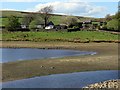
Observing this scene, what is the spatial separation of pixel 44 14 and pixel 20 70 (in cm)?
12614

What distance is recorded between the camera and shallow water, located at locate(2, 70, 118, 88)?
33.9m

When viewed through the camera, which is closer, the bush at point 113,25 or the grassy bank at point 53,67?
the grassy bank at point 53,67

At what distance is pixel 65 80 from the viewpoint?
3644 cm

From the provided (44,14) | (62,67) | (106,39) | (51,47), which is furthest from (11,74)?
(44,14)

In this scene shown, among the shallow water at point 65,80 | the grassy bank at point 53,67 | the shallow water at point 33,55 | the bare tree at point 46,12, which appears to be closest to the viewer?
the shallow water at point 65,80

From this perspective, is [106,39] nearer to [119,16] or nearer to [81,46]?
[81,46]

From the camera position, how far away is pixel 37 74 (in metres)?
40.2

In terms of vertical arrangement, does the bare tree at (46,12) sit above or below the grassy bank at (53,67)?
above

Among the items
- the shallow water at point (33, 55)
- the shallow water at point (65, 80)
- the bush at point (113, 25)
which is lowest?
the shallow water at point (65, 80)

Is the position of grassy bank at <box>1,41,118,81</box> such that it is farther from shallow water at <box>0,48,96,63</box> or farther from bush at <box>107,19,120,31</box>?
bush at <box>107,19,120,31</box>

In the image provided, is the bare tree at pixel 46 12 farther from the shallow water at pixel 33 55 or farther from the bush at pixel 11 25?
the shallow water at pixel 33 55

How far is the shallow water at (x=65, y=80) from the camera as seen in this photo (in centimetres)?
3388

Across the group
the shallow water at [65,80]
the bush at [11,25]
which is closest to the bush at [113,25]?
the bush at [11,25]

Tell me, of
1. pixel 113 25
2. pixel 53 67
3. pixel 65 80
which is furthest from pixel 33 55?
pixel 113 25
